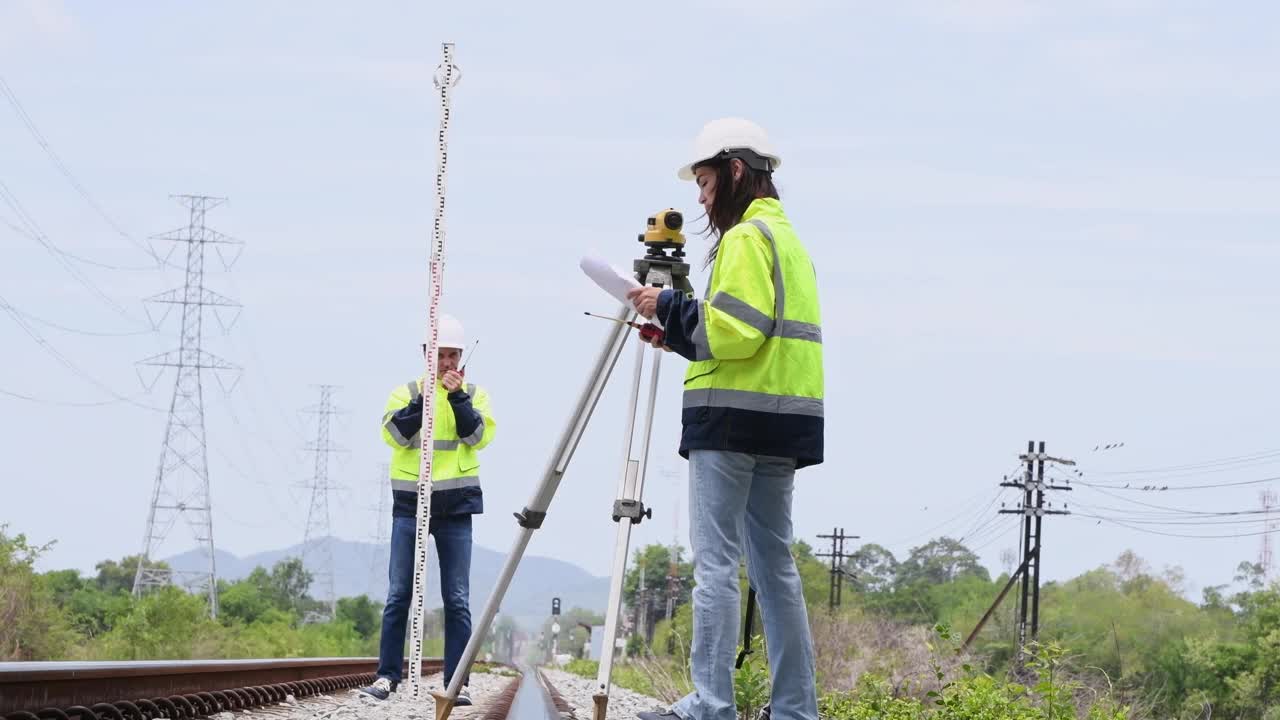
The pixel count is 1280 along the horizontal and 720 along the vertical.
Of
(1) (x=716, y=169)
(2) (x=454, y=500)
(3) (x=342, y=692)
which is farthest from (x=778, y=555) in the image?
(3) (x=342, y=692)

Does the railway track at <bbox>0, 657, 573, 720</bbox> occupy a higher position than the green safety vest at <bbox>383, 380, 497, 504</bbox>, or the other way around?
the green safety vest at <bbox>383, 380, 497, 504</bbox>

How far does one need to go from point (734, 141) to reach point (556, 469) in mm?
1260

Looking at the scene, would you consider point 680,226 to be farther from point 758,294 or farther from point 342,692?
point 342,692

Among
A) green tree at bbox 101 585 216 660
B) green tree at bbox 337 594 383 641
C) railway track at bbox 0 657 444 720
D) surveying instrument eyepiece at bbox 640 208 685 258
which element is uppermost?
surveying instrument eyepiece at bbox 640 208 685 258

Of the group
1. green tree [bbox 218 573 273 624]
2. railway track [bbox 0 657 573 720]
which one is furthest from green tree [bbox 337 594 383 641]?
railway track [bbox 0 657 573 720]

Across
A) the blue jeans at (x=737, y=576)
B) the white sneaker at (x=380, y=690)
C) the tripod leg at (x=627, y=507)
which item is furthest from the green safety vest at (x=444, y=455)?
the blue jeans at (x=737, y=576)

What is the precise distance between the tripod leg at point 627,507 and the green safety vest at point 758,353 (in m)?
0.32

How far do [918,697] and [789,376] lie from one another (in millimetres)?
5227

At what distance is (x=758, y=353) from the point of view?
4434 mm

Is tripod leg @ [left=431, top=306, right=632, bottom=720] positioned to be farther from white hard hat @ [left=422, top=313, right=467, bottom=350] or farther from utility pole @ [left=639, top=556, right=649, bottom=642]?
utility pole @ [left=639, top=556, right=649, bottom=642]

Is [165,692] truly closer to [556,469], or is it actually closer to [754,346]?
[556,469]

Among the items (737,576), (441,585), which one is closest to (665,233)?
(737,576)

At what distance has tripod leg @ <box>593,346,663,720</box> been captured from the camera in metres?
4.76

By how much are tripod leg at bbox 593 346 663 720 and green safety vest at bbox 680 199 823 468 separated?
32 centimetres
